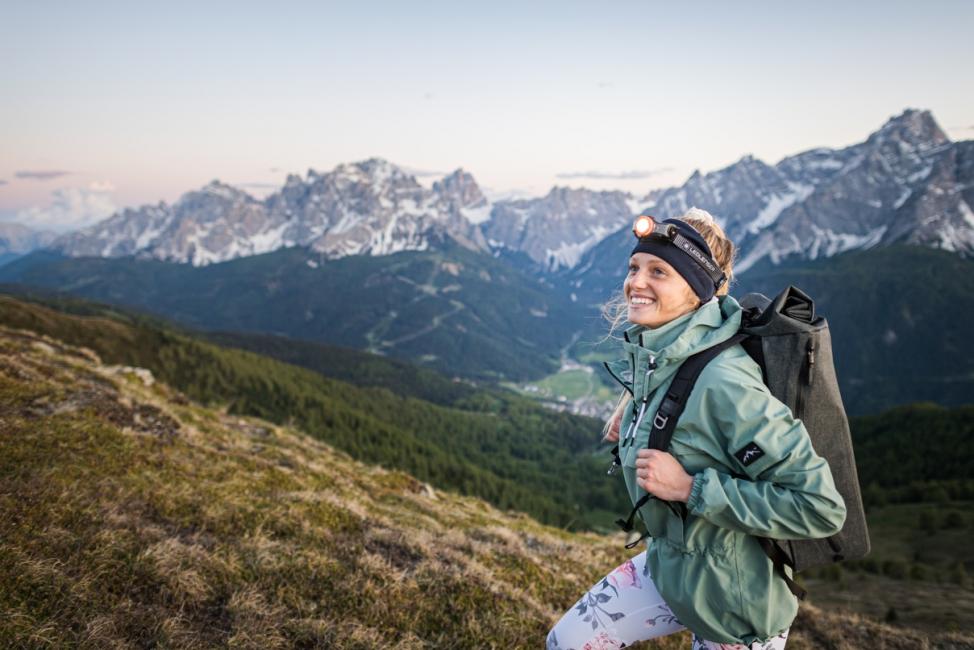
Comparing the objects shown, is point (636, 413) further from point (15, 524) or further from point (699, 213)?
point (15, 524)

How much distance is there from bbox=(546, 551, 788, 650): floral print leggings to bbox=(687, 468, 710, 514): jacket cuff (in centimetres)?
142

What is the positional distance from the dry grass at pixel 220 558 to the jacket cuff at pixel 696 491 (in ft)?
15.0

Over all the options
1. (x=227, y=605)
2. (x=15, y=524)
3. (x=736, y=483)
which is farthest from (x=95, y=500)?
(x=736, y=483)

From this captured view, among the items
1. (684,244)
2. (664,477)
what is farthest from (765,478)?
(684,244)

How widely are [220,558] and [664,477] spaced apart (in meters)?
6.89

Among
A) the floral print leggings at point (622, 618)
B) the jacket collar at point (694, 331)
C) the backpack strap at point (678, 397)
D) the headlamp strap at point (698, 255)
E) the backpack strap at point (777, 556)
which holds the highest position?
the headlamp strap at point (698, 255)

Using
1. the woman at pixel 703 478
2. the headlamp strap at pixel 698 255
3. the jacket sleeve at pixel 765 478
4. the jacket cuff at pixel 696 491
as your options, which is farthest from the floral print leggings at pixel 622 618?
A: the headlamp strap at pixel 698 255

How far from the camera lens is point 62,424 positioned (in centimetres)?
1051

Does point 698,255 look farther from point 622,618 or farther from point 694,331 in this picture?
point 622,618

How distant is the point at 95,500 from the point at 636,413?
875 centimetres

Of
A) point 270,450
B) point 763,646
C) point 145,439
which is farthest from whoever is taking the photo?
point 270,450

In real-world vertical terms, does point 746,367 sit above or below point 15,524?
above

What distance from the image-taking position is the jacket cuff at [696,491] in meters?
3.66

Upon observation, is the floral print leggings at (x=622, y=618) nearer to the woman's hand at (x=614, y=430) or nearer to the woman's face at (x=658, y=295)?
the woman's hand at (x=614, y=430)
